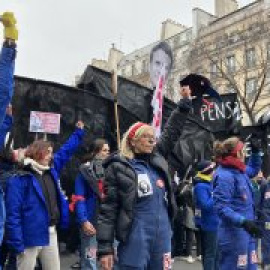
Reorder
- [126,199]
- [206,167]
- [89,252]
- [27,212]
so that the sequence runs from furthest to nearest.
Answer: [206,167]
[89,252]
[27,212]
[126,199]

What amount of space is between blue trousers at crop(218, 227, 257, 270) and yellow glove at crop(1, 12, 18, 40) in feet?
9.10

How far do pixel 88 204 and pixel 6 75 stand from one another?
3.28 metres

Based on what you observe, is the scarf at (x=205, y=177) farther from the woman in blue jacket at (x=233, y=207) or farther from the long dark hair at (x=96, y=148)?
the woman in blue jacket at (x=233, y=207)

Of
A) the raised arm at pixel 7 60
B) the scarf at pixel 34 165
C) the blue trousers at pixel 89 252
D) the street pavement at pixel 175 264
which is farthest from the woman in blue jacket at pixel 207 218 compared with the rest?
the raised arm at pixel 7 60

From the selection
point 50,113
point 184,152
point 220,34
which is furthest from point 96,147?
point 220,34

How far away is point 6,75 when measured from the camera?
2.88 metres

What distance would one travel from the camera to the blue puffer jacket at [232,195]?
469 cm

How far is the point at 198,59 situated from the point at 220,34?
21.9 feet

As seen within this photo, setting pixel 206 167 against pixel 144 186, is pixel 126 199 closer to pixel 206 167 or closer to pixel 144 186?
pixel 144 186

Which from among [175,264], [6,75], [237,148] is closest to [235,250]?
[237,148]

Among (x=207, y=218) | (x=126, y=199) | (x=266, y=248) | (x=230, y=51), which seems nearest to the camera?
(x=126, y=199)

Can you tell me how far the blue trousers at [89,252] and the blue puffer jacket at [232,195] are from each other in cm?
171

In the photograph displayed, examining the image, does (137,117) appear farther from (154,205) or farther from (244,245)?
(154,205)

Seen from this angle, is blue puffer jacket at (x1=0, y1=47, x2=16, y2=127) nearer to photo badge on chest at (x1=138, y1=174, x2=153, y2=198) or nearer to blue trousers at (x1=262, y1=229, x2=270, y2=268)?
photo badge on chest at (x1=138, y1=174, x2=153, y2=198)
